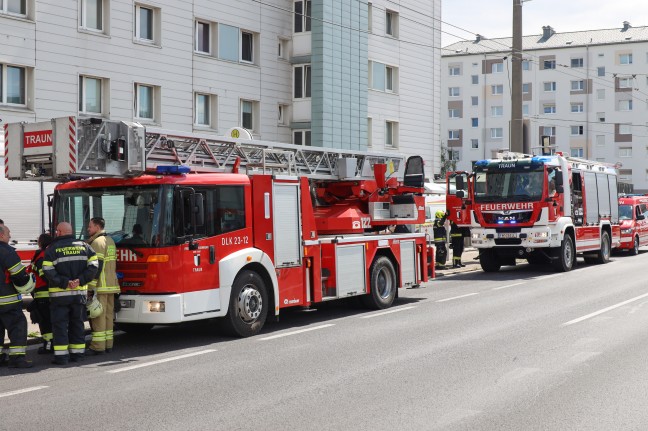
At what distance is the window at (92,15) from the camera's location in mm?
25734

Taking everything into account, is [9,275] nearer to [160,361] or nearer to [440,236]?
[160,361]

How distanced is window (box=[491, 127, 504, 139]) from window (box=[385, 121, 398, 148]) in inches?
2082

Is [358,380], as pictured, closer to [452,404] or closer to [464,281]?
[452,404]

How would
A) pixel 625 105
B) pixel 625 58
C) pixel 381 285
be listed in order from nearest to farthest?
pixel 381 285 < pixel 625 105 < pixel 625 58

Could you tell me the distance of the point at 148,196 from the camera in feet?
35.0

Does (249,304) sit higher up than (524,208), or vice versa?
(524,208)

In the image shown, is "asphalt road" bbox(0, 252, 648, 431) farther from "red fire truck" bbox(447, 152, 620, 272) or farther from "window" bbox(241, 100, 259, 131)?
"window" bbox(241, 100, 259, 131)

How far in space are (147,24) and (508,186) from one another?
13.2 meters

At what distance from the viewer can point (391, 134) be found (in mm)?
39500

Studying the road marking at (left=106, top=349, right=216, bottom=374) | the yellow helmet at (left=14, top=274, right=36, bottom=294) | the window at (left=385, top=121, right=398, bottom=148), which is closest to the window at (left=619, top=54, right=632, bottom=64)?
the window at (left=385, top=121, right=398, bottom=148)

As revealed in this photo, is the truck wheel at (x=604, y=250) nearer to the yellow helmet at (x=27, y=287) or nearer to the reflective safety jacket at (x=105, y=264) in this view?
the reflective safety jacket at (x=105, y=264)

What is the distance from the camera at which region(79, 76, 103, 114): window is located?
84.5 feet

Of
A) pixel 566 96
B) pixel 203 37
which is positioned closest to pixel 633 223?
pixel 203 37

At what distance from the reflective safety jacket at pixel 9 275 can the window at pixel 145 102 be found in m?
18.4
